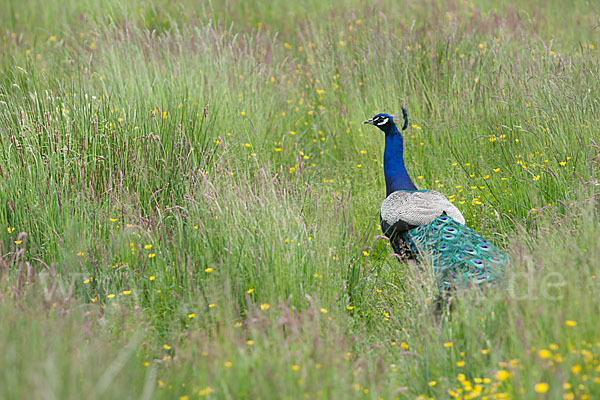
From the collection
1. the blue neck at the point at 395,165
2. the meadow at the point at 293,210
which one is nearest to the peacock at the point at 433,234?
the blue neck at the point at 395,165

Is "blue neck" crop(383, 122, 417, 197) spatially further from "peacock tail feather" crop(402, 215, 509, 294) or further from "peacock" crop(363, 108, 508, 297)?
"peacock tail feather" crop(402, 215, 509, 294)

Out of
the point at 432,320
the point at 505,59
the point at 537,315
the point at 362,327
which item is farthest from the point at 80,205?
the point at 505,59

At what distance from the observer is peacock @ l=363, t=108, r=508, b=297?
335 cm

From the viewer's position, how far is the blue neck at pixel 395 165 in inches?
192

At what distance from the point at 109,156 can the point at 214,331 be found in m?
2.12

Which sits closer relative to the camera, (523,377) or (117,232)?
(523,377)

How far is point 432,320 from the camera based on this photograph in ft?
9.89

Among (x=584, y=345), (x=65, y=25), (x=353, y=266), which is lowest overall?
(x=353, y=266)

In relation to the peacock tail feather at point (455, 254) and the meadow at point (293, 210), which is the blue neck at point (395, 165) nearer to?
the meadow at point (293, 210)

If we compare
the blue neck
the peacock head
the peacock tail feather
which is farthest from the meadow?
the peacock head

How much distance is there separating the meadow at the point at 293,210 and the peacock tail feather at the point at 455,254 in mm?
124

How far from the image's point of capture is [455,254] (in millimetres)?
3574

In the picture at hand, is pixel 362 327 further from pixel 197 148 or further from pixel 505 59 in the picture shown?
pixel 505 59

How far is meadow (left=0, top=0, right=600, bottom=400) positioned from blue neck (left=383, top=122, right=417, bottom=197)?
14.0 inches
